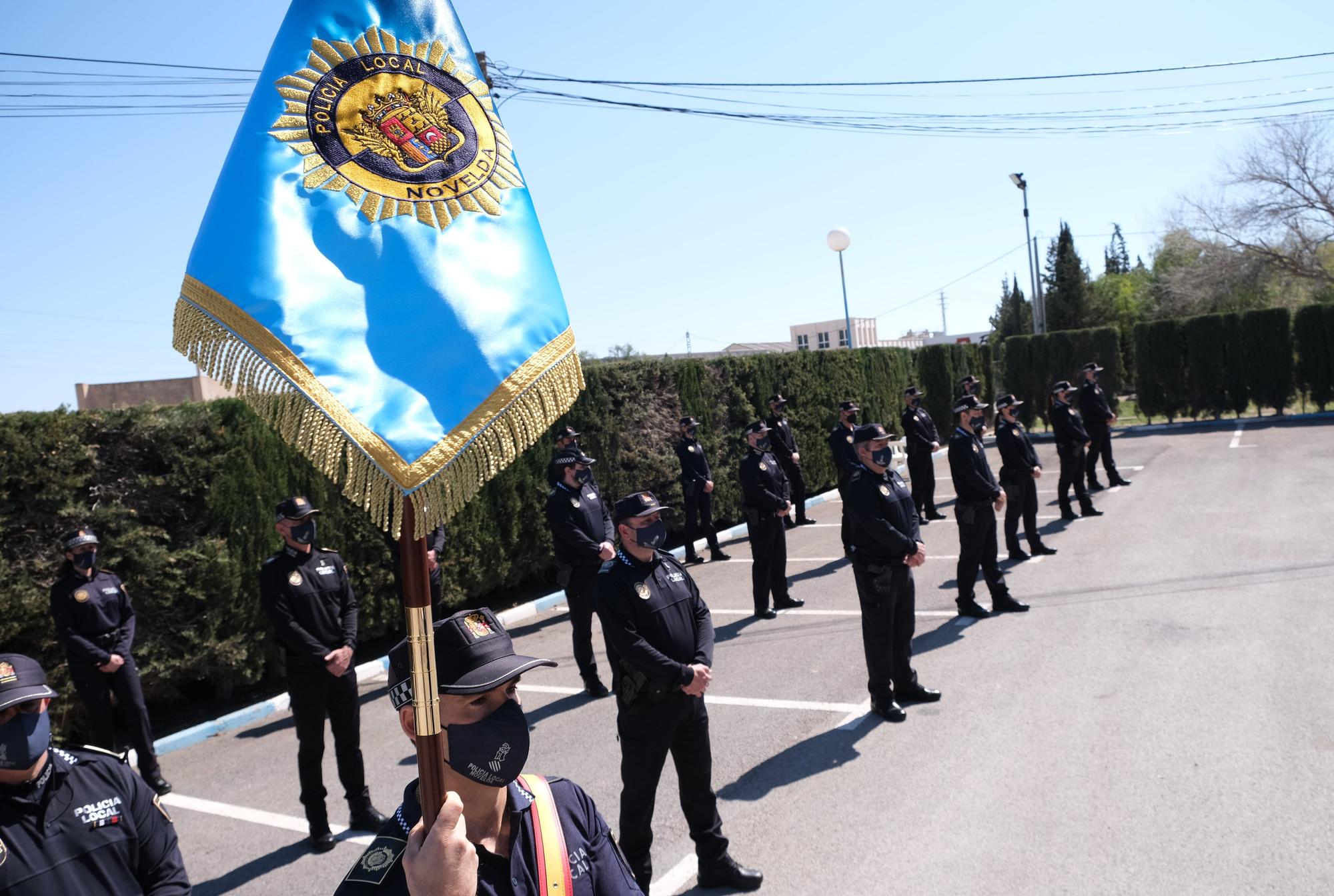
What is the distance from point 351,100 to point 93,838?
2.43m

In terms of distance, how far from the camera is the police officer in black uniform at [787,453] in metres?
15.4

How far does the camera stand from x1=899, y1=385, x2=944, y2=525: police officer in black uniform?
14695mm

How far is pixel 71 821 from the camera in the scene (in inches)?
117

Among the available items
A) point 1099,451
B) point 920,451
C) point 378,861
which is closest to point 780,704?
point 378,861

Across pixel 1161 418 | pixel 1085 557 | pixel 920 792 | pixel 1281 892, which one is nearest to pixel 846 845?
pixel 920 792

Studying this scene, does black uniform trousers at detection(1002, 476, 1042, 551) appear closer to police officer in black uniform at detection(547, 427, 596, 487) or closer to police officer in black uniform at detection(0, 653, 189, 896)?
police officer in black uniform at detection(547, 427, 596, 487)

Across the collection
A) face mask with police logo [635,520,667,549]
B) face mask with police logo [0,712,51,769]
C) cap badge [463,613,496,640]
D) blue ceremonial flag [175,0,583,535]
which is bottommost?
face mask with police logo [0,712,51,769]

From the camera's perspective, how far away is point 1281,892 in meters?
4.06

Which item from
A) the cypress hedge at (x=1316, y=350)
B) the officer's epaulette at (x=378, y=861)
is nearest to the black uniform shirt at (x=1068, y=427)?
the officer's epaulette at (x=378, y=861)

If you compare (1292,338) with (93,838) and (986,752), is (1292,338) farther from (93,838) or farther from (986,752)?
(93,838)

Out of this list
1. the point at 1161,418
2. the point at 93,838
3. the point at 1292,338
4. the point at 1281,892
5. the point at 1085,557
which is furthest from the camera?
the point at 1161,418

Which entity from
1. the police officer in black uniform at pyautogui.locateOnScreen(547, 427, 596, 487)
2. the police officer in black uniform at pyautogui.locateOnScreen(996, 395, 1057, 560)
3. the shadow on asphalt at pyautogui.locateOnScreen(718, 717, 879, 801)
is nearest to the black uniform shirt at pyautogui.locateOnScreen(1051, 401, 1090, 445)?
the police officer in black uniform at pyautogui.locateOnScreen(996, 395, 1057, 560)

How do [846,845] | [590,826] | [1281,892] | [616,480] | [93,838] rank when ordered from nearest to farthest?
[590,826] < [93,838] < [1281,892] < [846,845] < [616,480]

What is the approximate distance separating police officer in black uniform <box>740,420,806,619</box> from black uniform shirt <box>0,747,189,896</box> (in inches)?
289
